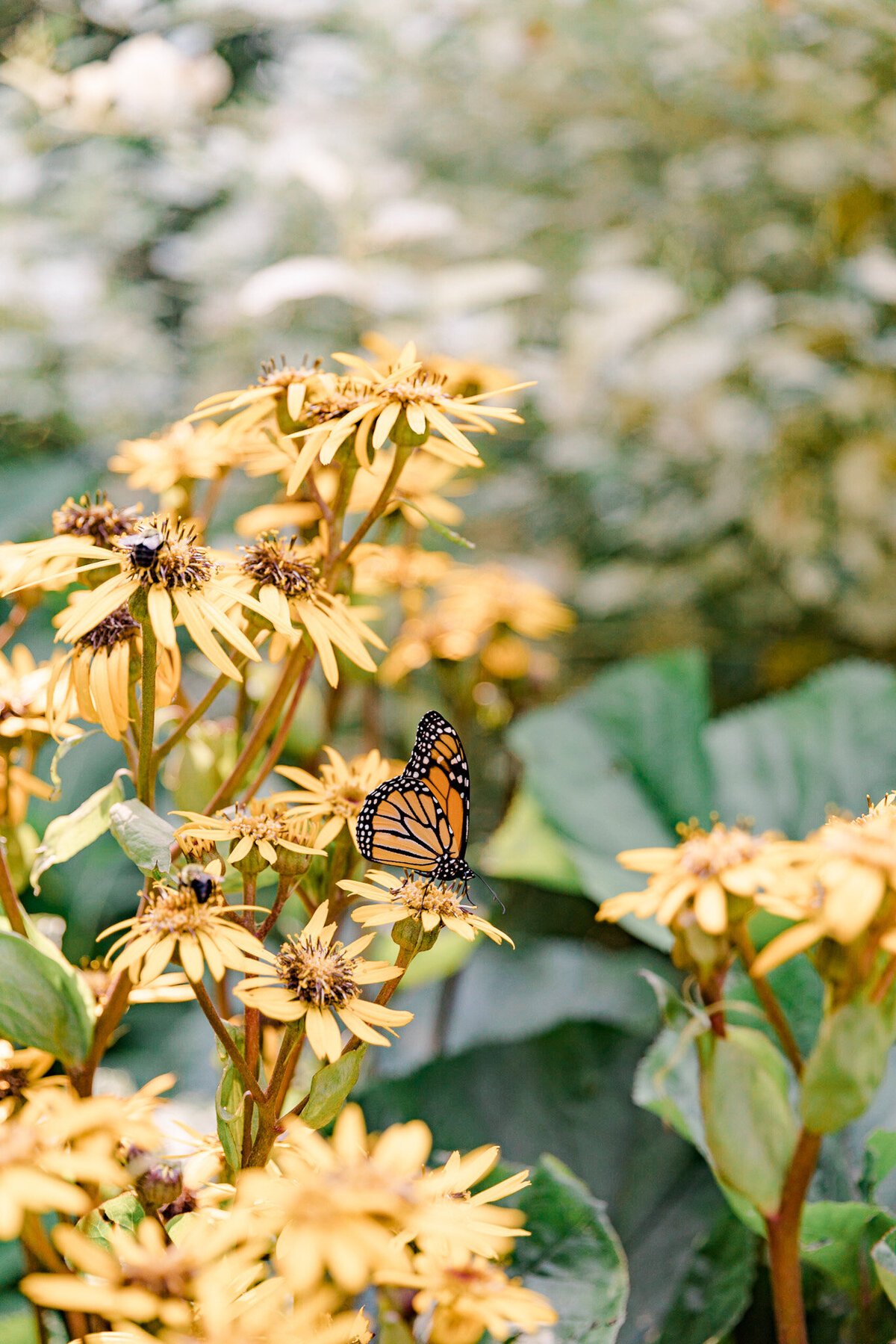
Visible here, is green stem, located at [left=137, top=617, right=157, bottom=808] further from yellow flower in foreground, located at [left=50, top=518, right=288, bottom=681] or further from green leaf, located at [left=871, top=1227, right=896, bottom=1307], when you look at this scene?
green leaf, located at [left=871, top=1227, right=896, bottom=1307]

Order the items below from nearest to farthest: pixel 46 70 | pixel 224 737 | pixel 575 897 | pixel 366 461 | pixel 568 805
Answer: pixel 366 461, pixel 224 737, pixel 568 805, pixel 575 897, pixel 46 70

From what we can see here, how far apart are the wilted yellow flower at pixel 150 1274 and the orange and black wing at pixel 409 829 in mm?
148

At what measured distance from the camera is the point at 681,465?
98 centimetres

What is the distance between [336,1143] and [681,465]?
0.84 metres

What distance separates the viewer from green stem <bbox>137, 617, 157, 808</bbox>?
0.32 m

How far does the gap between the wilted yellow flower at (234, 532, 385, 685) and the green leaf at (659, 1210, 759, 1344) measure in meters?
0.37

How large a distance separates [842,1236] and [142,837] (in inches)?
14.9

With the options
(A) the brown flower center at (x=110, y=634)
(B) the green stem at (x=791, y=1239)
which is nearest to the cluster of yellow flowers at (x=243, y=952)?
(A) the brown flower center at (x=110, y=634)

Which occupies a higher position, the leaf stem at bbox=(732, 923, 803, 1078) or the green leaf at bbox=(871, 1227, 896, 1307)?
the leaf stem at bbox=(732, 923, 803, 1078)

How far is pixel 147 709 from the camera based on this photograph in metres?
0.32

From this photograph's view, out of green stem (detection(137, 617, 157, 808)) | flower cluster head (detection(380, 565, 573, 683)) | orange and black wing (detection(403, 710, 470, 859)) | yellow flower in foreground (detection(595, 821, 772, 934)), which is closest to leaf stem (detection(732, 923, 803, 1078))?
yellow flower in foreground (detection(595, 821, 772, 934))

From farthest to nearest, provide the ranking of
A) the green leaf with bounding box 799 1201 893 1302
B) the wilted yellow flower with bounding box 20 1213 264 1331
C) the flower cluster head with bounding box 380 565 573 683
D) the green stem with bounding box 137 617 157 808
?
the flower cluster head with bounding box 380 565 573 683
the green leaf with bounding box 799 1201 893 1302
the green stem with bounding box 137 617 157 808
the wilted yellow flower with bounding box 20 1213 264 1331

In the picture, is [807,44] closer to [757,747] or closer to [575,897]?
[757,747]

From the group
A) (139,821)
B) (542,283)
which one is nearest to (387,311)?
(542,283)
